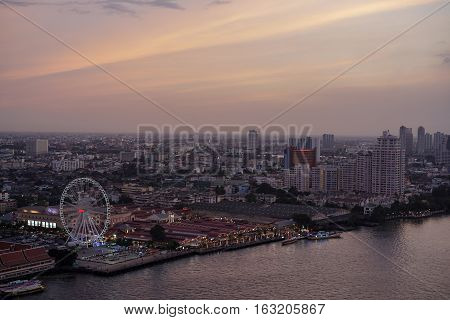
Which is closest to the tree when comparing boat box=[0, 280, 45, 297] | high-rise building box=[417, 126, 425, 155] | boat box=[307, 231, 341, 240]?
boat box=[307, 231, 341, 240]

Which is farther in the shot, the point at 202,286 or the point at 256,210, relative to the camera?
the point at 256,210

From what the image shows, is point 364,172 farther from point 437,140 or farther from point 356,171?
point 437,140

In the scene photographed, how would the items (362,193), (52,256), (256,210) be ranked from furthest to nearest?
(362,193) < (256,210) < (52,256)

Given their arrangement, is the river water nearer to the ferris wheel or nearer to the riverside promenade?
the riverside promenade

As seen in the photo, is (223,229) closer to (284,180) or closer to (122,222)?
(122,222)

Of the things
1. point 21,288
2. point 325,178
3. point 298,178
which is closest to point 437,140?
point 325,178

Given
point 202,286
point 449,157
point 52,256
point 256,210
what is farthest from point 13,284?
point 449,157
